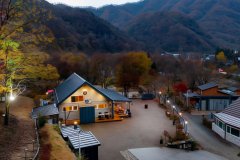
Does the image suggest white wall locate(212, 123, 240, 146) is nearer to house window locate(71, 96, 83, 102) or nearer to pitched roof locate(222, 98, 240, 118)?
pitched roof locate(222, 98, 240, 118)

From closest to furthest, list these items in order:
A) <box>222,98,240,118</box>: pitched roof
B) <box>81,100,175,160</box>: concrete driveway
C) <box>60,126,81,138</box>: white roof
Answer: <box>60,126,81,138</box>: white roof < <box>81,100,175,160</box>: concrete driveway < <box>222,98,240,118</box>: pitched roof

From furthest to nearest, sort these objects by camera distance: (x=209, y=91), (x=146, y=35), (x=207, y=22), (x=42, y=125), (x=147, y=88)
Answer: (x=207, y=22) < (x=146, y=35) < (x=147, y=88) < (x=209, y=91) < (x=42, y=125)

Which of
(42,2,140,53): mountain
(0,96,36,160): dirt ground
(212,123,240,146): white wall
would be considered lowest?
(212,123,240,146): white wall

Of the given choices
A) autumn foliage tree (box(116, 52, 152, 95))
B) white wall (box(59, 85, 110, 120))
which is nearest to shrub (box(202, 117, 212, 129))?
white wall (box(59, 85, 110, 120))

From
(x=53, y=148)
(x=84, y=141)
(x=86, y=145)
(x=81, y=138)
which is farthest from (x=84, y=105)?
(x=53, y=148)

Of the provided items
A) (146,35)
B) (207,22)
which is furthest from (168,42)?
(207,22)

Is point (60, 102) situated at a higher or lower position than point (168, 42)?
lower

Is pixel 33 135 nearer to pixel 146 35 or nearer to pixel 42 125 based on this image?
pixel 42 125
